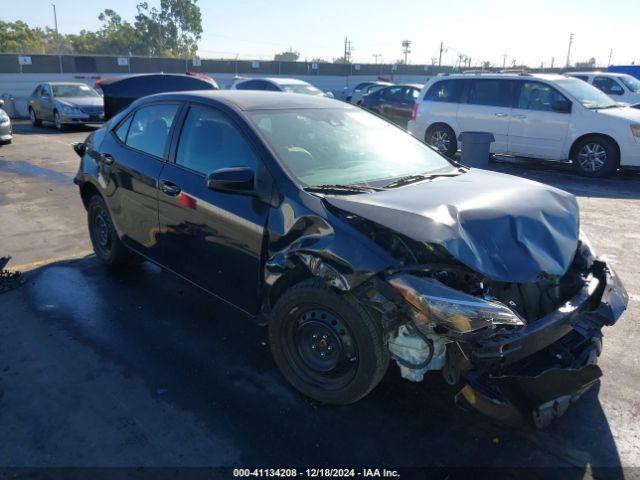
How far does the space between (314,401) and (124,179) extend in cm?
257

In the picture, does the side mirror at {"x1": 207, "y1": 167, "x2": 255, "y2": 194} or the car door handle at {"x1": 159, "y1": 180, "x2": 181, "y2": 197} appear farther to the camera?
the car door handle at {"x1": 159, "y1": 180, "x2": 181, "y2": 197}

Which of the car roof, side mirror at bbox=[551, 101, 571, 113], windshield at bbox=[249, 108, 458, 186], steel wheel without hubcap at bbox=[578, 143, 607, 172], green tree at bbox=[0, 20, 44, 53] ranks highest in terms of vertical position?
green tree at bbox=[0, 20, 44, 53]

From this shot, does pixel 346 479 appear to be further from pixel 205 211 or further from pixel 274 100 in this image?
pixel 274 100

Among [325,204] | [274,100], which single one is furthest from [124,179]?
[325,204]

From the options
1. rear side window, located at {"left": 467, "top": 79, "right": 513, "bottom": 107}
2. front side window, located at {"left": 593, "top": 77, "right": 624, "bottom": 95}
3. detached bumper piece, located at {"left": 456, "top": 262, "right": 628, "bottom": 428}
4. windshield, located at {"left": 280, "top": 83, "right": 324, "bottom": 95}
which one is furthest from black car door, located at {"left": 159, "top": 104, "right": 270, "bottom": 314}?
front side window, located at {"left": 593, "top": 77, "right": 624, "bottom": 95}

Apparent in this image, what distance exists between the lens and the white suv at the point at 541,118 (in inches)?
365

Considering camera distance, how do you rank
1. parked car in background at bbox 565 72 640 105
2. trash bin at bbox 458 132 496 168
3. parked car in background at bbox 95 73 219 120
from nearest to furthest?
parked car in background at bbox 95 73 219 120 → trash bin at bbox 458 132 496 168 → parked car in background at bbox 565 72 640 105

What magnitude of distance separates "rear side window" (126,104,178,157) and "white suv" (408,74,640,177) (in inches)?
315

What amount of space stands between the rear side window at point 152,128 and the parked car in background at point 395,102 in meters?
11.0

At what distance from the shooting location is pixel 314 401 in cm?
301

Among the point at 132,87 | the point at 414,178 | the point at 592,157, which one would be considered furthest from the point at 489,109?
the point at 414,178

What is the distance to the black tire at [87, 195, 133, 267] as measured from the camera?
15.7 ft

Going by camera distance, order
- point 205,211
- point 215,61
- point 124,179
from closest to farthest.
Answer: point 205,211 < point 124,179 < point 215,61

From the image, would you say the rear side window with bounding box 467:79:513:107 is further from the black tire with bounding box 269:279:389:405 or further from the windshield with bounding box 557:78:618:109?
the black tire with bounding box 269:279:389:405
